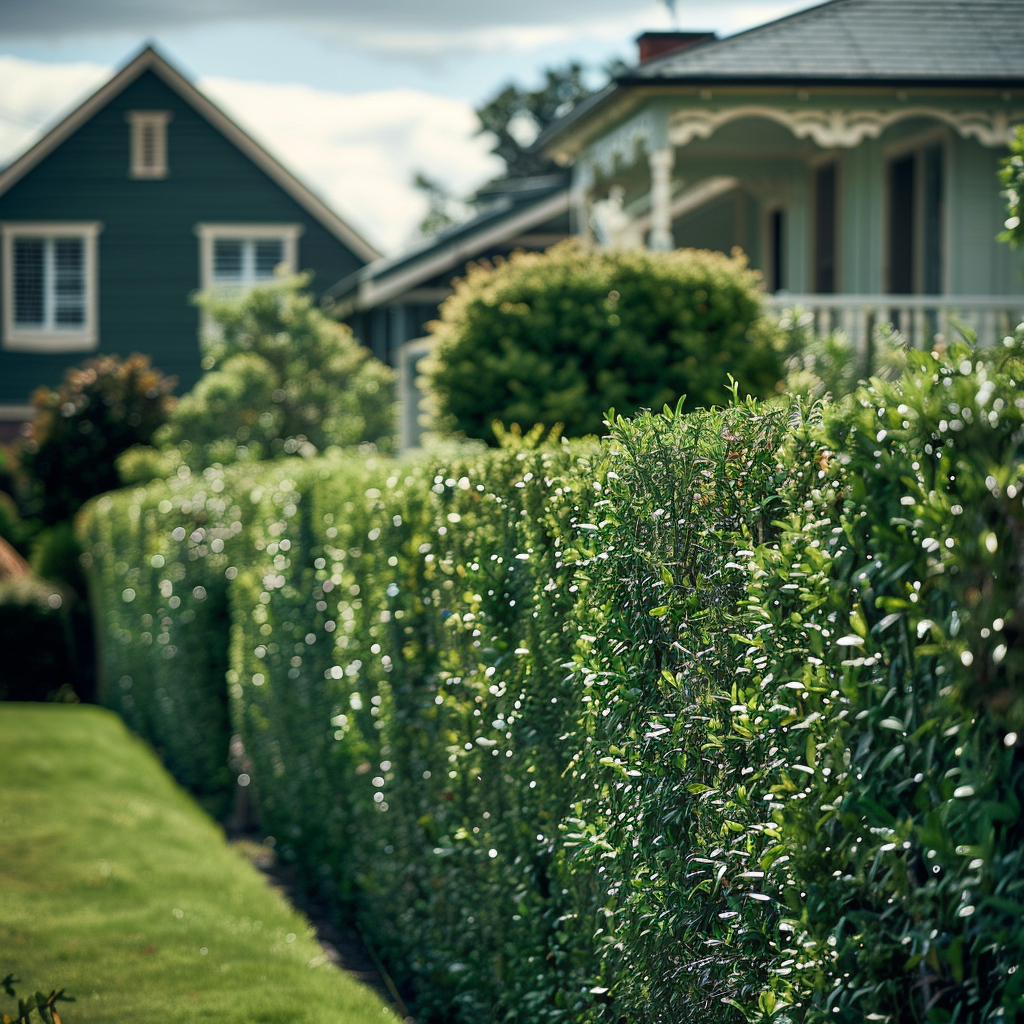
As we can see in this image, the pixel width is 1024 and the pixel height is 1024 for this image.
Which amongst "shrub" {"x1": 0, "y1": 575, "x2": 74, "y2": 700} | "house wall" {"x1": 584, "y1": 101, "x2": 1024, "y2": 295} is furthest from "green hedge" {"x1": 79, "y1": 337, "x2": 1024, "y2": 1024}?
"shrub" {"x1": 0, "y1": 575, "x2": 74, "y2": 700}

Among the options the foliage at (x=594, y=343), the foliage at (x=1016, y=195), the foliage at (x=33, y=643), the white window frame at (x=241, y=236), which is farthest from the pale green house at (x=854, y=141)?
the white window frame at (x=241, y=236)

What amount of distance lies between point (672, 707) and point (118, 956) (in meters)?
4.26

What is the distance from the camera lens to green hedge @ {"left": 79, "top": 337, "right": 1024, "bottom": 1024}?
2.31 metres

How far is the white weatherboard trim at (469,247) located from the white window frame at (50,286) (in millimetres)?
10466

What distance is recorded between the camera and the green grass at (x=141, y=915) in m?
5.99

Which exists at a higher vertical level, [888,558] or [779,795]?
[888,558]

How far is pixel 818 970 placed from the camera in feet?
9.12

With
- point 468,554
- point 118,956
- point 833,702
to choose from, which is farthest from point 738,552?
point 118,956

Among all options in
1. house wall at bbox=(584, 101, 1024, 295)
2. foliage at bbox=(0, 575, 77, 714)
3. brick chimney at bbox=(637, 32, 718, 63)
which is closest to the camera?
house wall at bbox=(584, 101, 1024, 295)

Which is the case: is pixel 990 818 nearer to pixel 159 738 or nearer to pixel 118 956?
pixel 118 956

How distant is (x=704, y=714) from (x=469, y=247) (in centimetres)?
2107

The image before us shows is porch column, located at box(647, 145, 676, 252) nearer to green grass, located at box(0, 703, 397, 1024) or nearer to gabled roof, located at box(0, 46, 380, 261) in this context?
green grass, located at box(0, 703, 397, 1024)

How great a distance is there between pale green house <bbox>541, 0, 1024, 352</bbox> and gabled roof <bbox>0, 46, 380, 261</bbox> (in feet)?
47.2

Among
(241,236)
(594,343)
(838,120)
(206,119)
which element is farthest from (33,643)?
(206,119)
